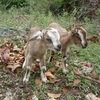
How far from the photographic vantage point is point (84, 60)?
239 inches

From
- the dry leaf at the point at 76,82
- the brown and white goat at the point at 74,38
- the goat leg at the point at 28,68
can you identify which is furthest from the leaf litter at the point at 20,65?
the brown and white goat at the point at 74,38

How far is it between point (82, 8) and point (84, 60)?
5024 mm

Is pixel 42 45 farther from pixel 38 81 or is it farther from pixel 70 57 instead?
pixel 70 57

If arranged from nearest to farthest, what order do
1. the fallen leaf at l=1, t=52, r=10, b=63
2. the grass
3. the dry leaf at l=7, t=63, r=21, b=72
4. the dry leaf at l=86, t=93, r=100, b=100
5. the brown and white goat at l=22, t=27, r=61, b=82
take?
1. the brown and white goat at l=22, t=27, r=61, b=82
2. the dry leaf at l=86, t=93, r=100, b=100
3. the grass
4. the dry leaf at l=7, t=63, r=21, b=72
5. the fallen leaf at l=1, t=52, r=10, b=63

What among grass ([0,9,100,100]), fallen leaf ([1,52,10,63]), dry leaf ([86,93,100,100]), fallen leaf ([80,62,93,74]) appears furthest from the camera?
fallen leaf ([80,62,93,74])

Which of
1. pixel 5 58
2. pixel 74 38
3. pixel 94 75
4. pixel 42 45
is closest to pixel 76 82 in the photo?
pixel 94 75

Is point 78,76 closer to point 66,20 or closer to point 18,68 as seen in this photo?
point 18,68

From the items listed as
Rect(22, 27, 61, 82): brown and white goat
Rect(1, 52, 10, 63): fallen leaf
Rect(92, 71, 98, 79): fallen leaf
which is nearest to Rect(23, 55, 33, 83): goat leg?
Rect(22, 27, 61, 82): brown and white goat

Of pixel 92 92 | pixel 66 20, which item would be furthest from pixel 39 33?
pixel 66 20

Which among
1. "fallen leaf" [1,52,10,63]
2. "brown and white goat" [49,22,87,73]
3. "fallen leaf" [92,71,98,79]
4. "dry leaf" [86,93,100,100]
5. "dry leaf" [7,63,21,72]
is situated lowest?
"dry leaf" [86,93,100,100]

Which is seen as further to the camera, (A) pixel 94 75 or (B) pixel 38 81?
(A) pixel 94 75

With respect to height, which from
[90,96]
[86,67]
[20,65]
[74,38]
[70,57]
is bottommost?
[90,96]

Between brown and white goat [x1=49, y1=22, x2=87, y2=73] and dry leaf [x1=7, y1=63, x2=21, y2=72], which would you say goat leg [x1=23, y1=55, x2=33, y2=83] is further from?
brown and white goat [x1=49, y1=22, x2=87, y2=73]

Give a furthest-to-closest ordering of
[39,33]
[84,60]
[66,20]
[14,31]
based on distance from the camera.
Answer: [66,20] → [14,31] → [84,60] → [39,33]
